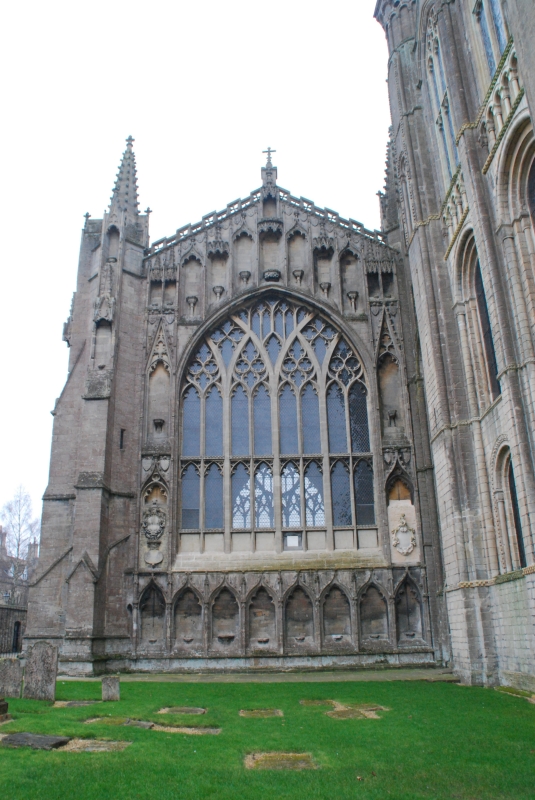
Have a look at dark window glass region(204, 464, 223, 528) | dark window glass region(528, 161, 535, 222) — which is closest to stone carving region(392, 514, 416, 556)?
dark window glass region(204, 464, 223, 528)

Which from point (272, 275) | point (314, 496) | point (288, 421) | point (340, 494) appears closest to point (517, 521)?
point (340, 494)

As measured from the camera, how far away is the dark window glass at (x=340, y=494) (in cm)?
2228

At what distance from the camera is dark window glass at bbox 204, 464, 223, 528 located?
2241cm

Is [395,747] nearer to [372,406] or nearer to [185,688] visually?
[185,688]

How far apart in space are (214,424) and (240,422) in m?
0.93

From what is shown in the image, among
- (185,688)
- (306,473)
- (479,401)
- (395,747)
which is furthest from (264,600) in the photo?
(395,747)

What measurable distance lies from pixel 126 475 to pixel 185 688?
842 centimetres

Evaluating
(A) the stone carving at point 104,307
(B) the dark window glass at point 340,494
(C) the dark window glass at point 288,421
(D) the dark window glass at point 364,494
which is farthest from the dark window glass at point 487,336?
(A) the stone carving at point 104,307

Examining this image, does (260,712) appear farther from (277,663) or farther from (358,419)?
(358,419)

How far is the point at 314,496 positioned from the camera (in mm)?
22609

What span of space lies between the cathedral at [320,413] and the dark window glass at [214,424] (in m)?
0.08

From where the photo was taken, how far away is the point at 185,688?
50.5 feet

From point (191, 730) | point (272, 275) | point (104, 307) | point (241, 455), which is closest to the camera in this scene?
point (191, 730)

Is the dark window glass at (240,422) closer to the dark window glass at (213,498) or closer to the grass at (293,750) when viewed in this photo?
the dark window glass at (213,498)
